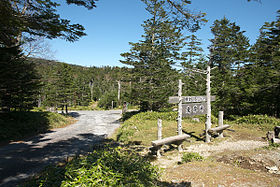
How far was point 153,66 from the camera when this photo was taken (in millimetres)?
15531

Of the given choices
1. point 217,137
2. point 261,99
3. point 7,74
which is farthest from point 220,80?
point 7,74

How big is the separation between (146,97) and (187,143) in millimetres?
8097

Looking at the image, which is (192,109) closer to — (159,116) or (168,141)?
(168,141)

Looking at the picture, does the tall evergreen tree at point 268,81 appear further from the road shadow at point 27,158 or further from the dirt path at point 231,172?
the road shadow at point 27,158

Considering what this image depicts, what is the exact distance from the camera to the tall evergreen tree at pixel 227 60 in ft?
49.7

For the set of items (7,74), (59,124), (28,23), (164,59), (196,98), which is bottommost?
(59,124)

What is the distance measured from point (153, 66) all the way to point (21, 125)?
476 inches

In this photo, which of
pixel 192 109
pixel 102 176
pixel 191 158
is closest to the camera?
pixel 102 176

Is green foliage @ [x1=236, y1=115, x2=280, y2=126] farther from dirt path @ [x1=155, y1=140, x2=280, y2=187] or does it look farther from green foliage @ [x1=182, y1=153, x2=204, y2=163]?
green foliage @ [x1=182, y1=153, x2=204, y2=163]

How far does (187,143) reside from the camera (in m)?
7.74

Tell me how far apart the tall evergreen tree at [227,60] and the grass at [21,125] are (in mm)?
16008

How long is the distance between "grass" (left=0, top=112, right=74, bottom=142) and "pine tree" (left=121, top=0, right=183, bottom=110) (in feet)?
27.4

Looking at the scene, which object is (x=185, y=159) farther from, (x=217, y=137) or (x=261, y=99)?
→ (x=261, y=99)

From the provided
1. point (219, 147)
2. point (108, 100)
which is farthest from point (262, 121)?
point (108, 100)
